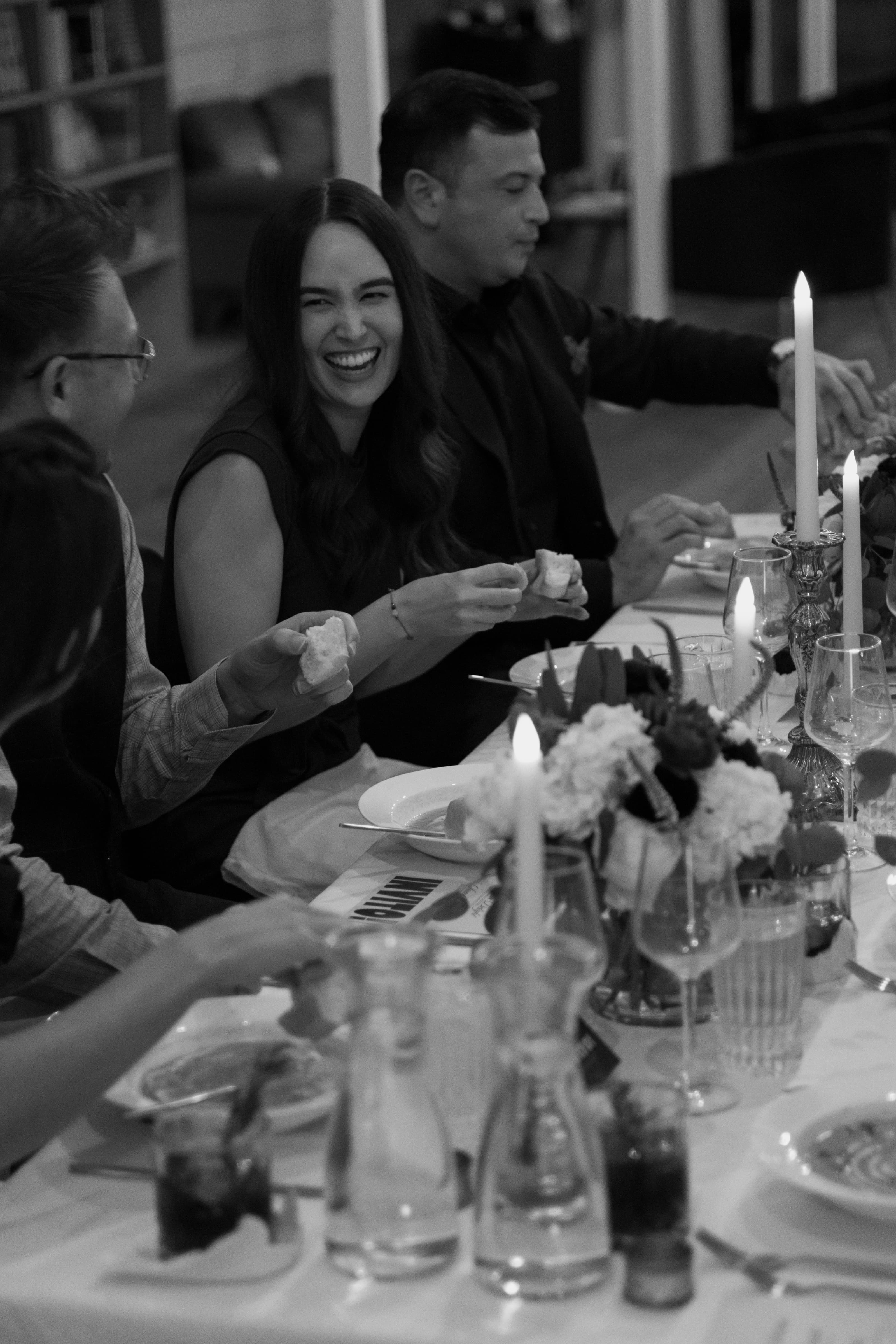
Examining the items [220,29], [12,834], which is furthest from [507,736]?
[220,29]

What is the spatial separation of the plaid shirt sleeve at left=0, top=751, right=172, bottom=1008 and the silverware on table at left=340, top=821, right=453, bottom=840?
0.78 ft

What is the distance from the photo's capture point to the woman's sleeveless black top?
7.64 feet

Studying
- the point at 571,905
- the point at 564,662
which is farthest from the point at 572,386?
the point at 571,905

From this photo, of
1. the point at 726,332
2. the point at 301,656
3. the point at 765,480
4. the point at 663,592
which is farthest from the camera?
the point at 765,480

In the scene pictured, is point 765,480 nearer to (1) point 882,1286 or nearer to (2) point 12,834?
(2) point 12,834

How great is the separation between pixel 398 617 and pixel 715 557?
74 cm

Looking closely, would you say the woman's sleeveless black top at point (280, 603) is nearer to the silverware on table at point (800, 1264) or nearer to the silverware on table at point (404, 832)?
the silverware on table at point (404, 832)

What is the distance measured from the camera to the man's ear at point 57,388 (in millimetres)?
1851

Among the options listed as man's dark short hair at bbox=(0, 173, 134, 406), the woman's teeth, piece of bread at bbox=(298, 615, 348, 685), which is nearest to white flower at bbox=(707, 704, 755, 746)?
piece of bread at bbox=(298, 615, 348, 685)

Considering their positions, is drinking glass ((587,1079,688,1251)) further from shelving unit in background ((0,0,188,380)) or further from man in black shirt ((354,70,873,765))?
shelving unit in background ((0,0,188,380))

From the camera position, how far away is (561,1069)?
1.04m

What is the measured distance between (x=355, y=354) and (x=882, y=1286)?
5.69 ft

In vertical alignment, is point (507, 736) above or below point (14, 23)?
below

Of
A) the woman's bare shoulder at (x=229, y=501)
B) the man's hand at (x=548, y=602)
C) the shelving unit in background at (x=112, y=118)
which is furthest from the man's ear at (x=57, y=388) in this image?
the shelving unit in background at (x=112, y=118)
